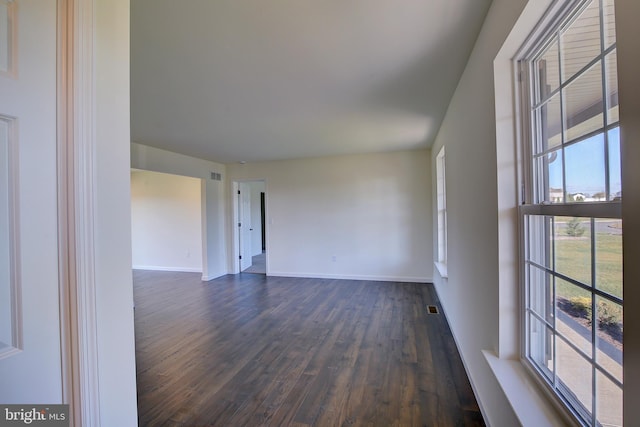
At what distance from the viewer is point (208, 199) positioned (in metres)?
5.83

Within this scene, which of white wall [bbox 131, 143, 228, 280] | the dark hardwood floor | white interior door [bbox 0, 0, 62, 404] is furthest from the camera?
white wall [bbox 131, 143, 228, 280]

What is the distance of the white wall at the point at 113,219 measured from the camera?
0.78m

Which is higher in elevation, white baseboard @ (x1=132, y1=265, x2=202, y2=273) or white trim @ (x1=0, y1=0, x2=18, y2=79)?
white trim @ (x1=0, y1=0, x2=18, y2=79)

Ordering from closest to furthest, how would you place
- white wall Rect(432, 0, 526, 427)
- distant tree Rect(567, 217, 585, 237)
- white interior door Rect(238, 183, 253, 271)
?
distant tree Rect(567, 217, 585, 237)
white wall Rect(432, 0, 526, 427)
white interior door Rect(238, 183, 253, 271)

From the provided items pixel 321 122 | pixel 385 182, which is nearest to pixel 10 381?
pixel 321 122

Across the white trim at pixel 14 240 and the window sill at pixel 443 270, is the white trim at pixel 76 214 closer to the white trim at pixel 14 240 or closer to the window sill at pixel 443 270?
the white trim at pixel 14 240

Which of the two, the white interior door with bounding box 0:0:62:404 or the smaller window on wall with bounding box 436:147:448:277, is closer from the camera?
the white interior door with bounding box 0:0:62:404

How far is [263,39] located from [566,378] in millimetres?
2276

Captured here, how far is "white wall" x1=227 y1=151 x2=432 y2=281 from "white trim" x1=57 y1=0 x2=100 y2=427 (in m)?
4.94

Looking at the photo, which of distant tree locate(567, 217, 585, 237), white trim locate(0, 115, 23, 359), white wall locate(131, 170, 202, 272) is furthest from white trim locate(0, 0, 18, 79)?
white wall locate(131, 170, 202, 272)

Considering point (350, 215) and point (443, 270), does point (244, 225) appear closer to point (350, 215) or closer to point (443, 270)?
point (350, 215)

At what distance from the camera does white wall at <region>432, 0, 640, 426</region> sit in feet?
2.20

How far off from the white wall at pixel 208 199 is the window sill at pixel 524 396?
4998 mm

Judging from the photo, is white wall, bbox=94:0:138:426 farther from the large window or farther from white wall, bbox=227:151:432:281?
white wall, bbox=227:151:432:281
